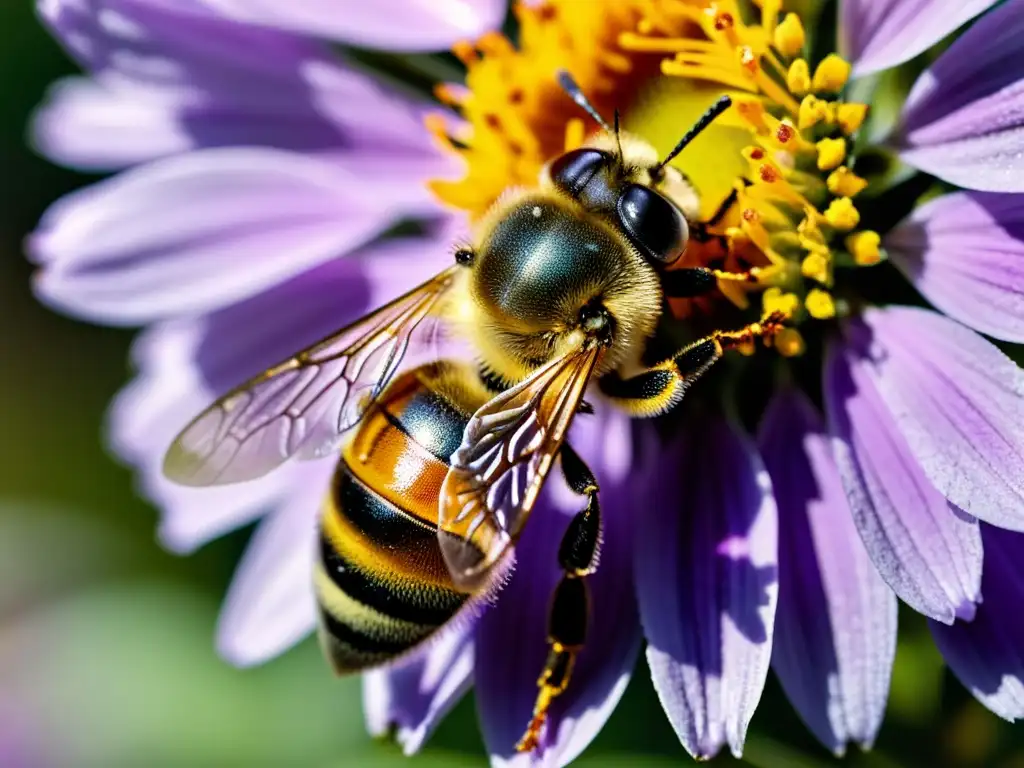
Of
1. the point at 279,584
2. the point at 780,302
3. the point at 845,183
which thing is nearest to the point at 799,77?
the point at 845,183

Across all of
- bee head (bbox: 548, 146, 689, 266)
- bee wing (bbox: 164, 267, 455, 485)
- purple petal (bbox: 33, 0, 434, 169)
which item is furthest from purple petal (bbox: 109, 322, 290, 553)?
bee head (bbox: 548, 146, 689, 266)

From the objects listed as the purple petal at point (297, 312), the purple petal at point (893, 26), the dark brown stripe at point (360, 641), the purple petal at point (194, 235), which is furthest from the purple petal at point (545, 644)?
the purple petal at point (893, 26)

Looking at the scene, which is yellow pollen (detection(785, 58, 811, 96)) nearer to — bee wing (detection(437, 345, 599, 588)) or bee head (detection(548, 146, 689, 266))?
bee head (detection(548, 146, 689, 266))

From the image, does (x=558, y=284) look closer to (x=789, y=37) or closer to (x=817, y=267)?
(x=817, y=267)

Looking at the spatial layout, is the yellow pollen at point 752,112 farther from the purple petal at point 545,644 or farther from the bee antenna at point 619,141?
the purple petal at point 545,644

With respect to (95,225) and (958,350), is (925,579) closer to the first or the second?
(958,350)
